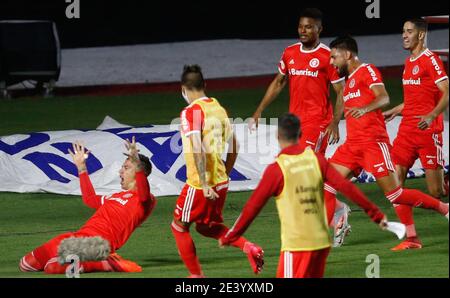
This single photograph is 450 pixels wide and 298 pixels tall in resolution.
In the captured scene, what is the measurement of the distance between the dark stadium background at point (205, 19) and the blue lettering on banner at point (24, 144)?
48.2ft

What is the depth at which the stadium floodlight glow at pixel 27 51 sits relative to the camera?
24.3 metres

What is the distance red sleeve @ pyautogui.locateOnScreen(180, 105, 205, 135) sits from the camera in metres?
10.2

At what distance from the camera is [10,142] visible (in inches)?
645

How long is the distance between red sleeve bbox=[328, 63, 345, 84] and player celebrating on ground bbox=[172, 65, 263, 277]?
242 centimetres

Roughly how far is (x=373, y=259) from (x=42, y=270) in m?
2.83

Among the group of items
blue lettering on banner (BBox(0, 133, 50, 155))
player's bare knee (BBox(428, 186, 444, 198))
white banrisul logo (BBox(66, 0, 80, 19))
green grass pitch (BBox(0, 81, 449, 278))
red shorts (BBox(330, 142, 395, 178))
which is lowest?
green grass pitch (BBox(0, 81, 449, 278))

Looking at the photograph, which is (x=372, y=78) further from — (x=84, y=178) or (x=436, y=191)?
(x=84, y=178)

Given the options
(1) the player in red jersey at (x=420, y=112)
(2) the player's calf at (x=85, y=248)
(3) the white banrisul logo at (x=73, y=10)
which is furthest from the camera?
(3) the white banrisul logo at (x=73, y=10)

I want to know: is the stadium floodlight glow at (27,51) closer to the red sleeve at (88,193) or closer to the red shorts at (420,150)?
the red shorts at (420,150)

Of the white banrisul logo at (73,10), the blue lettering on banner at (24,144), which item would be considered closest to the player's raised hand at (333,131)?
the blue lettering on banner at (24,144)

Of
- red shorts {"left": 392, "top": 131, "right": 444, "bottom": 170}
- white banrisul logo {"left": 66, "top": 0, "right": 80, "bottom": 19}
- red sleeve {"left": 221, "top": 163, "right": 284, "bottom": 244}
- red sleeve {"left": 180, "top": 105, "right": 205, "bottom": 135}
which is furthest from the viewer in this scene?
white banrisul logo {"left": 66, "top": 0, "right": 80, "bottom": 19}

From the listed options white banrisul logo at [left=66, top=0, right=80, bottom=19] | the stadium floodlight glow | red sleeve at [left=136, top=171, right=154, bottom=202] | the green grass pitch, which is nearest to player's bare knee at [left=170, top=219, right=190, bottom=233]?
the green grass pitch

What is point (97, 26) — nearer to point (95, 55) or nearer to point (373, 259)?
point (95, 55)

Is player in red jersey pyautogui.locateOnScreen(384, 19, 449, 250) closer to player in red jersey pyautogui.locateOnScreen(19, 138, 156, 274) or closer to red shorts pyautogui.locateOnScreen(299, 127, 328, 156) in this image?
red shorts pyautogui.locateOnScreen(299, 127, 328, 156)
